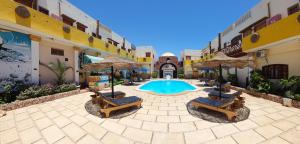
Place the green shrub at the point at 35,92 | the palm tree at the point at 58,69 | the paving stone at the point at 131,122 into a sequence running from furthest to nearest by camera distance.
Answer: the palm tree at the point at 58,69, the green shrub at the point at 35,92, the paving stone at the point at 131,122

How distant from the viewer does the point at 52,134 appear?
13.2ft

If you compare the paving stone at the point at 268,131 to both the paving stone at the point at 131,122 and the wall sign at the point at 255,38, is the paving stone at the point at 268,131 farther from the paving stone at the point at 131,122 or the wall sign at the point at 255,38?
the wall sign at the point at 255,38

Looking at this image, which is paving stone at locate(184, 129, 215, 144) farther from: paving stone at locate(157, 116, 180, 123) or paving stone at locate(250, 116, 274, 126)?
paving stone at locate(250, 116, 274, 126)

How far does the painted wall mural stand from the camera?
737cm

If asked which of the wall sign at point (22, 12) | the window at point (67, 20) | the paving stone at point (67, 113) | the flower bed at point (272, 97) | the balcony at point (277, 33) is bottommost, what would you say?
Answer: the paving stone at point (67, 113)

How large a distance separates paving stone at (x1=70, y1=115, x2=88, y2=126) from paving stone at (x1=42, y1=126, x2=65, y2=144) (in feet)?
2.15

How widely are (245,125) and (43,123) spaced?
7850 millimetres

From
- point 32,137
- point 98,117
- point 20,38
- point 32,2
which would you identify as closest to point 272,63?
point 98,117

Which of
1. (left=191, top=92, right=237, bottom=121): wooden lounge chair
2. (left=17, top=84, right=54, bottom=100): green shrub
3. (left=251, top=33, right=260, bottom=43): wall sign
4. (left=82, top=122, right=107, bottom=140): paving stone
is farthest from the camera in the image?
(left=251, top=33, right=260, bottom=43): wall sign

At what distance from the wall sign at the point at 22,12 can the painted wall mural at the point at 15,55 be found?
152 cm

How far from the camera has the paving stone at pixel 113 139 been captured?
11.8 ft

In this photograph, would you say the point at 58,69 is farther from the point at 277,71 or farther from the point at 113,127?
the point at 277,71

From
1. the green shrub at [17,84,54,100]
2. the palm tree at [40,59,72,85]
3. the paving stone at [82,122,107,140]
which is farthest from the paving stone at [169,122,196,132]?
the palm tree at [40,59,72,85]

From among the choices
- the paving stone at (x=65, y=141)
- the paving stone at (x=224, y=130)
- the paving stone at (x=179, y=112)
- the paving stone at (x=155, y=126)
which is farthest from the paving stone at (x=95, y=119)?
the paving stone at (x=224, y=130)
